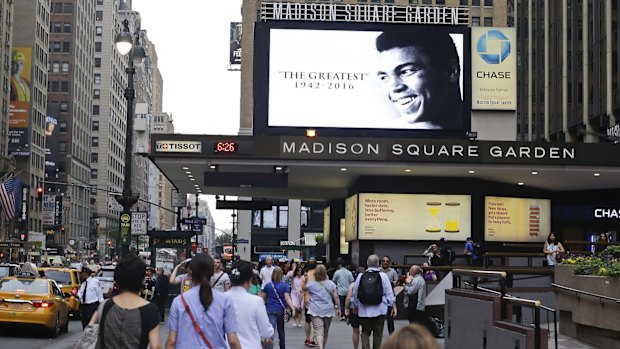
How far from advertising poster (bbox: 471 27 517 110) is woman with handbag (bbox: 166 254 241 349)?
99.1 feet

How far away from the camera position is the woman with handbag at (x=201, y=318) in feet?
25.4

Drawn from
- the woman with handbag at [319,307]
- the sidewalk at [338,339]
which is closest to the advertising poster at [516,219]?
the sidewalk at [338,339]

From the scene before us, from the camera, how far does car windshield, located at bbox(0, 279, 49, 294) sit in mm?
21266

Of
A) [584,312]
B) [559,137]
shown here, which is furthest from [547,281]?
[559,137]

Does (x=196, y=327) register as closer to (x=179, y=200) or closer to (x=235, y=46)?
(x=179, y=200)

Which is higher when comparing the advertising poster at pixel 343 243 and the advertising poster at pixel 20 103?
the advertising poster at pixel 20 103

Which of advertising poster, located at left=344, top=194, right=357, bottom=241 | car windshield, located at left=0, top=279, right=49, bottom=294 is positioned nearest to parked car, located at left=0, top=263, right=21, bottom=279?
car windshield, located at left=0, top=279, right=49, bottom=294

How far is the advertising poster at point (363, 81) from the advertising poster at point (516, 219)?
140 inches

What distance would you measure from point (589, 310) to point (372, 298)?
18.2 feet

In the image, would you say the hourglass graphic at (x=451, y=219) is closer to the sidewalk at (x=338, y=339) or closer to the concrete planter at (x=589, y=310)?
the sidewalk at (x=338, y=339)

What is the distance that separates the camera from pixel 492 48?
37.2 metres

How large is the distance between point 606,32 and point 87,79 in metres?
117

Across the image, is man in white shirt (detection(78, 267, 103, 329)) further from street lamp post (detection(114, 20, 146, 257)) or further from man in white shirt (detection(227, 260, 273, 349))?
man in white shirt (detection(227, 260, 273, 349))

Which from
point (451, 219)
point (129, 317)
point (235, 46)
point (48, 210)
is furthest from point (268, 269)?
point (235, 46)
